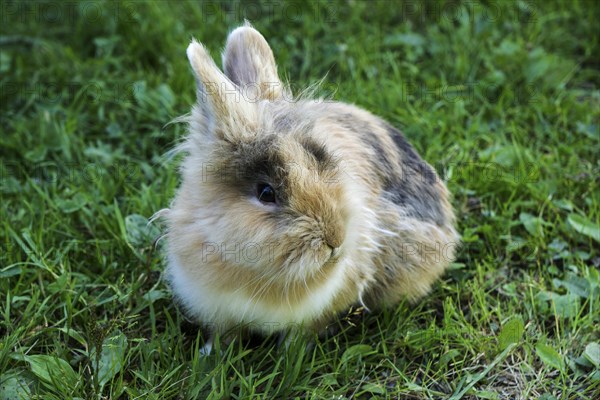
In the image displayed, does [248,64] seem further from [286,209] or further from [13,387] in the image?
[13,387]

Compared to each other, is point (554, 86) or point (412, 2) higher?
point (412, 2)

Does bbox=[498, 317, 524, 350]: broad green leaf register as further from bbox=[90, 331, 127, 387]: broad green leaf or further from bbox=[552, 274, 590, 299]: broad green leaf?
bbox=[90, 331, 127, 387]: broad green leaf

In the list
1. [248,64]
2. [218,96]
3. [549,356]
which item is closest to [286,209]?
[218,96]

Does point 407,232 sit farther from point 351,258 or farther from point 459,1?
point 459,1

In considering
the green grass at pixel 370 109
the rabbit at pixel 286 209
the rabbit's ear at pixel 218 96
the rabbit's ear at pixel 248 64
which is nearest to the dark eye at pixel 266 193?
the rabbit at pixel 286 209

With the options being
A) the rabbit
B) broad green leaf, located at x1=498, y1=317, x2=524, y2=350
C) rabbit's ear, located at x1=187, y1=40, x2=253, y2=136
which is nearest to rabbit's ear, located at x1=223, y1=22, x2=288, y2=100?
the rabbit

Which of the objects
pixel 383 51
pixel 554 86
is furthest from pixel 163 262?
pixel 554 86
